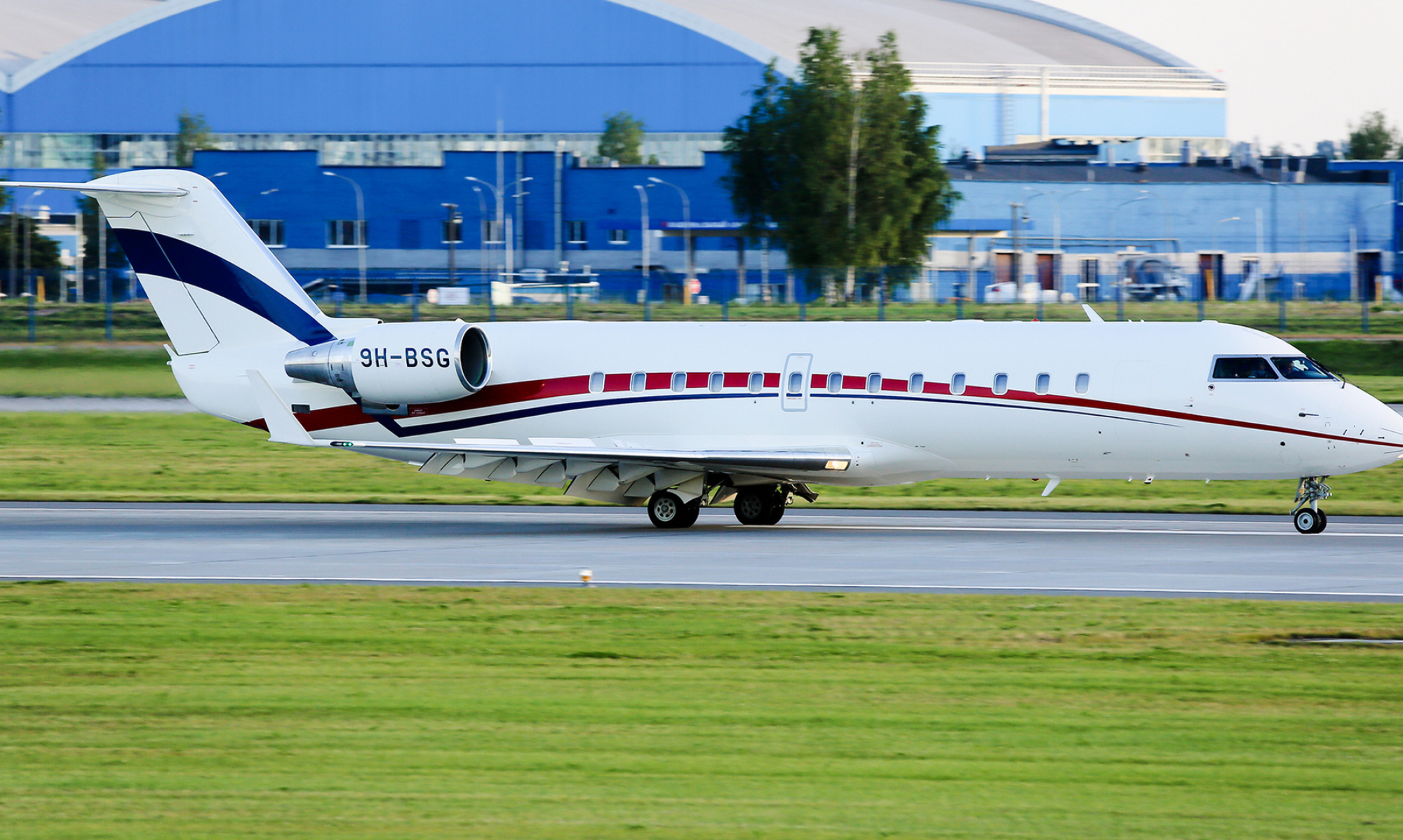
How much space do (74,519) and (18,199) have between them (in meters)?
93.4

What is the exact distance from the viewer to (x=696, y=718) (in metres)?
11.4

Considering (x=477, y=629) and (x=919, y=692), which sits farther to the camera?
(x=477, y=629)

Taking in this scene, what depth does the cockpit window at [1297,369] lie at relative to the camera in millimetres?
22125

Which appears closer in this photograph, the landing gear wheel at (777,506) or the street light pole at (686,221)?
the landing gear wheel at (777,506)

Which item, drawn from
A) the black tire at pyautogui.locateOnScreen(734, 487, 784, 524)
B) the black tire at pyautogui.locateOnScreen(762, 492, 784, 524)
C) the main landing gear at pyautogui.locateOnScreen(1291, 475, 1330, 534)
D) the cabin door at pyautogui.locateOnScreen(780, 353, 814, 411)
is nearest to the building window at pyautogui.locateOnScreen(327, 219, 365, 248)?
the black tire at pyautogui.locateOnScreen(734, 487, 784, 524)

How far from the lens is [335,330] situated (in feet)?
84.3

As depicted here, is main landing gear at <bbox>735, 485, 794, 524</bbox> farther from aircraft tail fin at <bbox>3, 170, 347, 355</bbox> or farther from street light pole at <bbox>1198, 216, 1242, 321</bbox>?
street light pole at <bbox>1198, 216, 1242, 321</bbox>

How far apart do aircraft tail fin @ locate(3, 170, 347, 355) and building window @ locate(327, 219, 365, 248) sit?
221 ft

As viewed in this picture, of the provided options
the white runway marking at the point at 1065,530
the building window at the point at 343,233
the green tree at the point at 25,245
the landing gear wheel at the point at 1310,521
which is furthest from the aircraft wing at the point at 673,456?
the building window at the point at 343,233

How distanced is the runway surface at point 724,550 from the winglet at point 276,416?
1.46 metres

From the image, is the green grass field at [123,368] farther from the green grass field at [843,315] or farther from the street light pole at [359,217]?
the street light pole at [359,217]

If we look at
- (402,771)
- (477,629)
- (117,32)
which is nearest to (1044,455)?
(477,629)

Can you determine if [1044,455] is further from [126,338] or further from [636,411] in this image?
[126,338]

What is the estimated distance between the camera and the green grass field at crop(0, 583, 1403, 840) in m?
8.98
